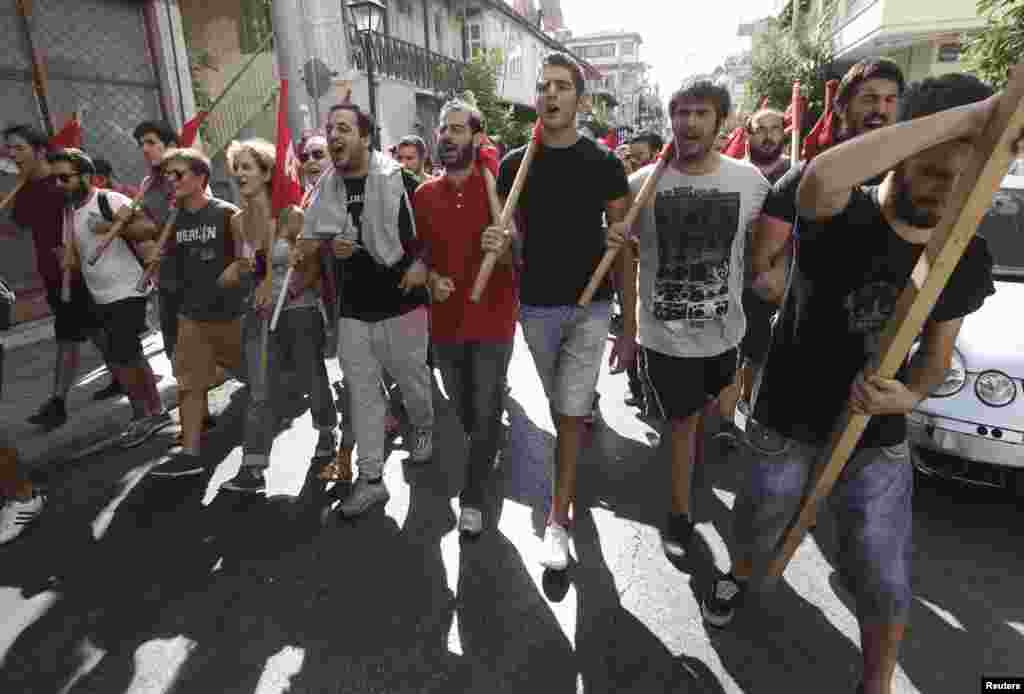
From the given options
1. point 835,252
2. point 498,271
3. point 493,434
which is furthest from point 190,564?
point 835,252

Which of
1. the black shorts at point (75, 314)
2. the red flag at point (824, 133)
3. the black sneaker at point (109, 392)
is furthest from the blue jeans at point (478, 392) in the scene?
the black sneaker at point (109, 392)

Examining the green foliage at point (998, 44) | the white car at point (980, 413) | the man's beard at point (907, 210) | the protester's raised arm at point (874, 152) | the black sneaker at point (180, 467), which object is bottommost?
the black sneaker at point (180, 467)

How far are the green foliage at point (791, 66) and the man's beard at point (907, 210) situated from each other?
16.9 meters

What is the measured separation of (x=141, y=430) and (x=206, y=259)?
1617 mm

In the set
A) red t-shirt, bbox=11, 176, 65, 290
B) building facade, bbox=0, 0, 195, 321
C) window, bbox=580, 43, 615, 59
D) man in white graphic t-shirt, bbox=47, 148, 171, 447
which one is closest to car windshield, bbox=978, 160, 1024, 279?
man in white graphic t-shirt, bbox=47, 148, 171, 447

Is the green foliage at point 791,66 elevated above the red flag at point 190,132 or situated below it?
above

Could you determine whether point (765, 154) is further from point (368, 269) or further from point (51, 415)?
point (51, 415)

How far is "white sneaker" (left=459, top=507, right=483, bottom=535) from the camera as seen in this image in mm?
3223

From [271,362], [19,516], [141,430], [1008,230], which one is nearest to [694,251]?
[271,362]

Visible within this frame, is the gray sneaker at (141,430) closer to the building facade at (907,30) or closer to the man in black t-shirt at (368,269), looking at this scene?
the man in black t-shirt at (368,269)

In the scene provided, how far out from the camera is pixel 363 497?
11.5 feet

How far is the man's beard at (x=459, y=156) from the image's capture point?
3.05 m

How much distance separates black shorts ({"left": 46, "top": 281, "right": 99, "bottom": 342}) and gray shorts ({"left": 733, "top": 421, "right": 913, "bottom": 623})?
15.6ft

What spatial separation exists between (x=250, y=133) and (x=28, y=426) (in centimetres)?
1046
